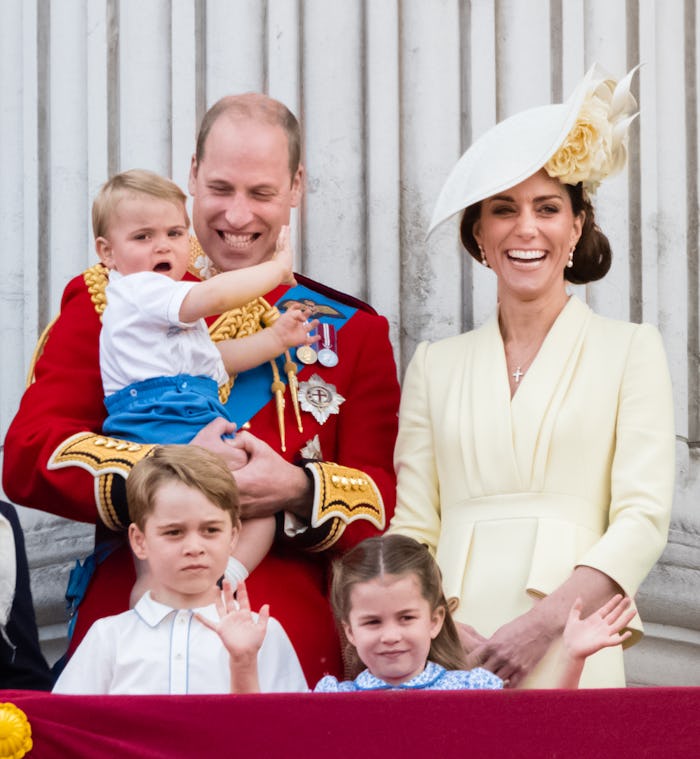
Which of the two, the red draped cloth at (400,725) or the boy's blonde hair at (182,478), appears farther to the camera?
the boy's blonde hair at (182,478)

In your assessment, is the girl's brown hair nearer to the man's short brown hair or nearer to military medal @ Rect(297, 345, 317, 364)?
military medal @ Rect(297, 345, 317, 364)

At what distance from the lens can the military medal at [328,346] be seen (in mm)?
4629

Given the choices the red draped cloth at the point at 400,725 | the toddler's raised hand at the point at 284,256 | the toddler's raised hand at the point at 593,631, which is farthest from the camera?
the toddler's raised hand at the point at 284,256

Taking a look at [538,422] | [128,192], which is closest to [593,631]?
[538,422]

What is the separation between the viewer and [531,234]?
443 cm

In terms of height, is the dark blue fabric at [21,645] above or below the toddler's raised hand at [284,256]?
below

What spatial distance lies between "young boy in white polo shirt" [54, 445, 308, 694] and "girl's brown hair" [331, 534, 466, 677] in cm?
14

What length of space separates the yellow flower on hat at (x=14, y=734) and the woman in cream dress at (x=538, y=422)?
0.96 m

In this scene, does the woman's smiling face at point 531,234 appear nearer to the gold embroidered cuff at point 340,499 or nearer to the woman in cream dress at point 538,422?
the woman in cream dress at point 538,422

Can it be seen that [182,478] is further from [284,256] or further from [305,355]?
[305,355]

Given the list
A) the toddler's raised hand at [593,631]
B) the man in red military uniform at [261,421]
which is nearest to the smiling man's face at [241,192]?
the man in red military uniform at [261,421]

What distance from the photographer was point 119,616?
3.95m

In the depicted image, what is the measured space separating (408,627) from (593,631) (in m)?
0.31

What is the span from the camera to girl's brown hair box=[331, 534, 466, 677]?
3873 millimetres
